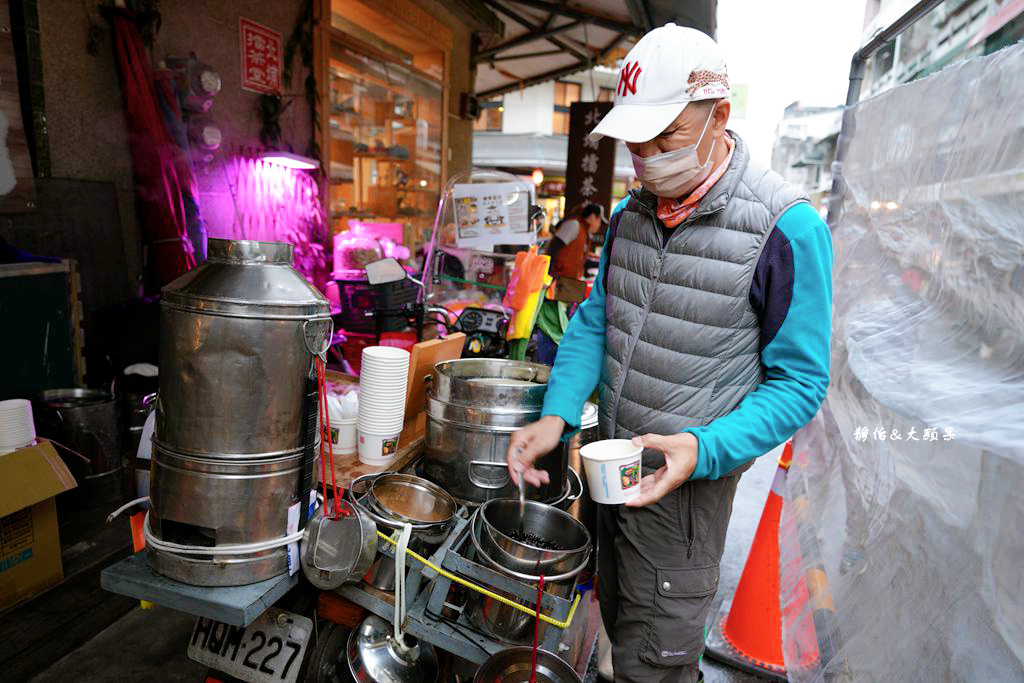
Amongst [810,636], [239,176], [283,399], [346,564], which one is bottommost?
[810,636]

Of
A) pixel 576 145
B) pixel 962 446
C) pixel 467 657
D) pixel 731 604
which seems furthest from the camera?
pixel 576 145

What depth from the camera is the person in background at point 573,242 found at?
23.9 ft

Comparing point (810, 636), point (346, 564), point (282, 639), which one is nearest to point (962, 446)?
point (810, 636)

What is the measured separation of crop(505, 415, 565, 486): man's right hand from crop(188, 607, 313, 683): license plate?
99 cm

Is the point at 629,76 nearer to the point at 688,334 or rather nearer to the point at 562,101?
the point at 688,334

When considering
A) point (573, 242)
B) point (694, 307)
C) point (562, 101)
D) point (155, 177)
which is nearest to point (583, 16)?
point (573, 242)

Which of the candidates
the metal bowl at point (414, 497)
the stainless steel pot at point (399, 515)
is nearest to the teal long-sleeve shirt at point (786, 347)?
the stainless steel pot at point (399, 515)

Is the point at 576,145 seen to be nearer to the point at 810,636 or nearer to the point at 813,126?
the point at 813,126

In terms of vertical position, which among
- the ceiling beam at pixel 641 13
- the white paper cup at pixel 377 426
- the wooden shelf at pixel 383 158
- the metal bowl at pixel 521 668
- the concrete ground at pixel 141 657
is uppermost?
the ceiling beam at pixel 641 13

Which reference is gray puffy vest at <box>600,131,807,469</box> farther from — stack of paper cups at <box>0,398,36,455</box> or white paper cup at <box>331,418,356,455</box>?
stack of paper cups at <box>0,398,36,455</box>

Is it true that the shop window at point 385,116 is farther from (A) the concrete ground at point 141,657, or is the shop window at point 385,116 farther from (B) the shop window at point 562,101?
(B) the shop window at point 562,101

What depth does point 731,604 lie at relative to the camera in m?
3.63

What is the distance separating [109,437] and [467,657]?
3116 mm

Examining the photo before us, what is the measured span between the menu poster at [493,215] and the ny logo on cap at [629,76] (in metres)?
3.25
